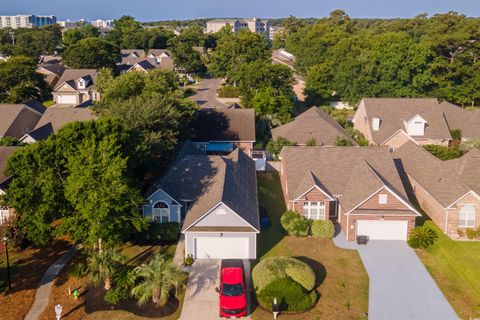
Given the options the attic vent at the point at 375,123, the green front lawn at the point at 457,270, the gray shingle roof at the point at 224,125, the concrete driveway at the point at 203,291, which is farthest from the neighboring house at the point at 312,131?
the concrete driveway at the point at 203,291

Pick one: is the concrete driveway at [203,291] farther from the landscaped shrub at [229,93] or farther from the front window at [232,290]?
the landscaped shrub at [229,93]

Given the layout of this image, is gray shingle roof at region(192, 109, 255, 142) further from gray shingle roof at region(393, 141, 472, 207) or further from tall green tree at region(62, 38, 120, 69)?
tall green tree at region(62, 38, 120, 69)

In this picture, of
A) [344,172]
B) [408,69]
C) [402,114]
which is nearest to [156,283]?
[344,172]

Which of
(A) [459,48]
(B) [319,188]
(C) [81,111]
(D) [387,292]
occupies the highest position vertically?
(A) [459,48]

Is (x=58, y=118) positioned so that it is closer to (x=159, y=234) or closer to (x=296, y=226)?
(x=159, y=234)

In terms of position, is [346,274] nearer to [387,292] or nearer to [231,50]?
[387,292]

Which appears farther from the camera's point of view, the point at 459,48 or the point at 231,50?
the point at 231,50

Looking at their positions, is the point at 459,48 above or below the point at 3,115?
above

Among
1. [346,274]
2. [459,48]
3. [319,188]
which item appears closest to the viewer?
[346,274]

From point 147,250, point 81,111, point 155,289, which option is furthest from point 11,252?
point 81,111
